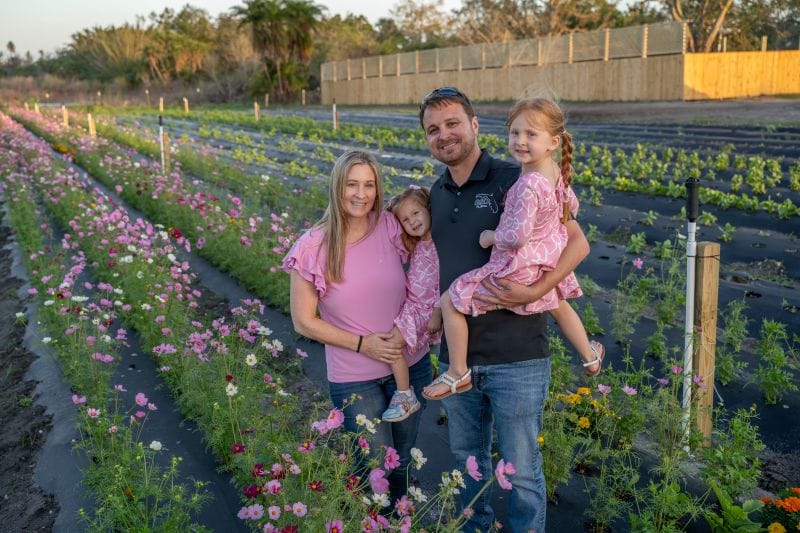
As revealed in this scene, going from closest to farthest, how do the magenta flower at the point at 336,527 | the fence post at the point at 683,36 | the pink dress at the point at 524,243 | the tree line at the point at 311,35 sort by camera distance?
1. the magenta flower at the point at 336,527
2. the pink dress at the point at 524,243
3. the fence post at the point at 683,36
4. the tree line at the point at 311,35

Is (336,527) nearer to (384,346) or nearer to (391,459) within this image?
(391,459)

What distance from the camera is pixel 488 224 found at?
2.88 metres

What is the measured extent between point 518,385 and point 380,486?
24.6 inches

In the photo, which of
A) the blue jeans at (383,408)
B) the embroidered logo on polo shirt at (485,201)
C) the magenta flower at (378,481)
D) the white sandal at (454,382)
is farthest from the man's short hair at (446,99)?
the magenta flower at (378,481)

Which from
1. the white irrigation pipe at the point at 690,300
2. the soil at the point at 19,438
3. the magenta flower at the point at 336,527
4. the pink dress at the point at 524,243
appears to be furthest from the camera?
the soil at the point at 19,438

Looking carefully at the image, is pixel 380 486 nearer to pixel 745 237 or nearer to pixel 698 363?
pixel 698 363

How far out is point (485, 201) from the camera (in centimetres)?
289

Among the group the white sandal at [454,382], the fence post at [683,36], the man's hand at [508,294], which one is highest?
the fence post at [683,36]

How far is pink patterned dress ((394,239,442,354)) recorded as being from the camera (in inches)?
123

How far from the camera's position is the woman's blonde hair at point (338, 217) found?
3068 millimetres

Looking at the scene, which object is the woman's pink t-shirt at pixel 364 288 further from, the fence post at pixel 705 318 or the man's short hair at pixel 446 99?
the fence post at pixel 705 318

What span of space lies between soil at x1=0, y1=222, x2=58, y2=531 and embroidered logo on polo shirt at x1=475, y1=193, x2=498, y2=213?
9.04 ft

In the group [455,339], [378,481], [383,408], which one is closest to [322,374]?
[383,408]

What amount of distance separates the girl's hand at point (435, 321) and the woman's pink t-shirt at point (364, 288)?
17 centimetres
